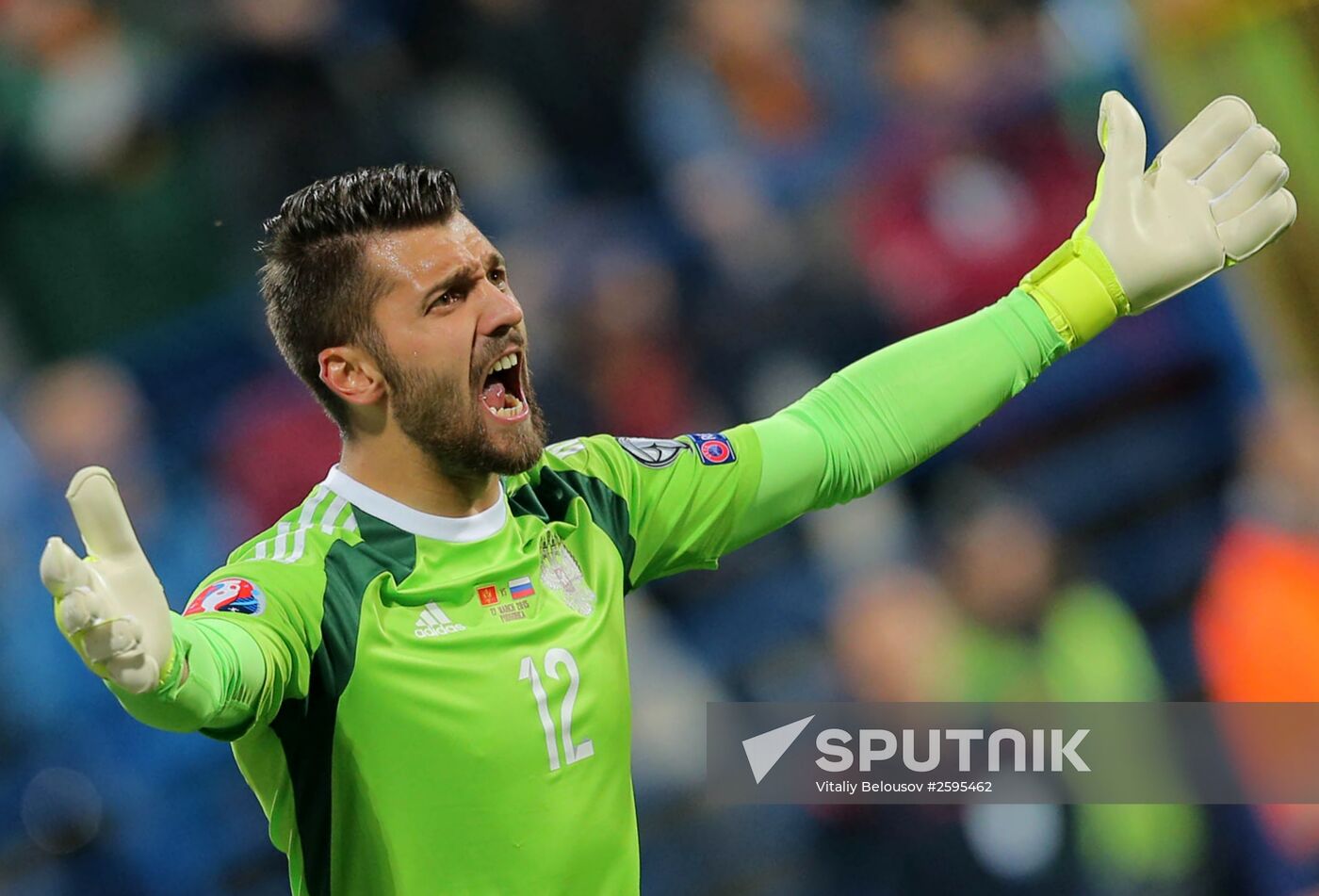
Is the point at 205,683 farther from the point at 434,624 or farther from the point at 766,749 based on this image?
the point at 766,749

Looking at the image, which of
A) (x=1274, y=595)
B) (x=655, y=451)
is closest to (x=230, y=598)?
(x=655, y=451)

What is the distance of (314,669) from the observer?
2.06 meters

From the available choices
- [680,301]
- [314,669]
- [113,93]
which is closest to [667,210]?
[680,301]

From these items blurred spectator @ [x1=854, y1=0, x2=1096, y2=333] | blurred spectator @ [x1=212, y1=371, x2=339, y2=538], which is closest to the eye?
blurred spectator @ [x1=212, y1=371, x2=339, y2=538]

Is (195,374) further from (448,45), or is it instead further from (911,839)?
(911,839)

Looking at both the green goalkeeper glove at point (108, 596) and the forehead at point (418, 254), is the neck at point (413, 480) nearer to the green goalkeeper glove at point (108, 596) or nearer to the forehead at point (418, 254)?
the forehead at point (418, 254)

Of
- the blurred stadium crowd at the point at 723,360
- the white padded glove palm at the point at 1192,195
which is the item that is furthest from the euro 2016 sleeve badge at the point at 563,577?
the blurred stadium crowd at the point at 723,360

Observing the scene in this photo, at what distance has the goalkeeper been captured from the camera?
2.08 meters

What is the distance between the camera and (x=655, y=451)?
2.54 m

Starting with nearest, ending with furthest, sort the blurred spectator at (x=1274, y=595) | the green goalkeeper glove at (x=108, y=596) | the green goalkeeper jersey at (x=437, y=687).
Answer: the green goalkeeper glove at (x=108, y=596), the green goalkeeper jersey at (x=437, y=687), the blurred spectator at (x=1274, y=595)

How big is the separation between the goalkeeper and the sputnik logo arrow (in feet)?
5.69

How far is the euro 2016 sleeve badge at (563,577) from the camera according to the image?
229 cm

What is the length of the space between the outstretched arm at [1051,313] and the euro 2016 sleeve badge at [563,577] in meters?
0.31

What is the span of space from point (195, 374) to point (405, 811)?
7.55ft
